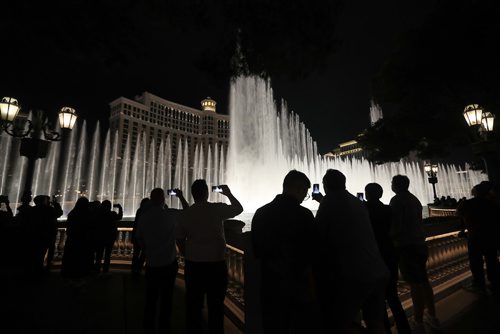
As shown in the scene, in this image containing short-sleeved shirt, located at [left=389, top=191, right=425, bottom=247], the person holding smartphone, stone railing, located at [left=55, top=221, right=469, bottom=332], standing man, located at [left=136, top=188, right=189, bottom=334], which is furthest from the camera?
the person holding smartphone

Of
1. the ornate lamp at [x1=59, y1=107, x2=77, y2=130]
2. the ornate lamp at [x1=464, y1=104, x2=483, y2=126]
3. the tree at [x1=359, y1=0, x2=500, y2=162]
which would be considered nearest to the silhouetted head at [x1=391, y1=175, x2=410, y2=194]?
the ornate lamp at [x1=464, y1=104, x2=483, y2=126]

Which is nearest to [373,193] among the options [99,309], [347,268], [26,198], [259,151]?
[347,268]

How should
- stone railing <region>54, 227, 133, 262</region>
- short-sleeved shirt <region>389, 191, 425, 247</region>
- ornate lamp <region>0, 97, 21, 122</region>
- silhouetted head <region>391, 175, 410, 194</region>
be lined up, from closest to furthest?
1. short-sleeved shirt <region>389, 191, 425, 247</region>
2. silhouetted head <region>391, 175, 410, 194</region>
3. ornate lamp <region>0, 97, 21, 122</region>
4. stone railing <region>54, 227, 133, 262</region>

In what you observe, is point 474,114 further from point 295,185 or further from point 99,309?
point 99,309

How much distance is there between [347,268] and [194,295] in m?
1.72

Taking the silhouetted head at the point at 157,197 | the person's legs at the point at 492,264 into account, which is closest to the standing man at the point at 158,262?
the silhouetted head at the point at 157,197

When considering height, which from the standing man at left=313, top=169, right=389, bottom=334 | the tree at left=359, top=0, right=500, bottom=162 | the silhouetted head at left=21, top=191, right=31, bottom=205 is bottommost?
the standing man at left=313, top=169, right=389, bottom=334

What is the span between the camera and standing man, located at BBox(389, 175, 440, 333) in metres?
3.56

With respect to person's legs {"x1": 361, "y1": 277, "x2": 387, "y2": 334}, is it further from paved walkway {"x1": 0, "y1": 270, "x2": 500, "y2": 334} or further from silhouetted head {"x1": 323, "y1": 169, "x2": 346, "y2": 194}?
paved walkway {"x1": 0, "y1": 270, "x2": 500, "y2": 334}

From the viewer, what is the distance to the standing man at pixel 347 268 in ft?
7.36

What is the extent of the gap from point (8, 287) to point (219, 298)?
5.67 meters

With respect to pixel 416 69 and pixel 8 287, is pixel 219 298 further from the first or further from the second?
pixel 416 69

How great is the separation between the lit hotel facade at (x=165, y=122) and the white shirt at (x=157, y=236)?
75514 millimetres

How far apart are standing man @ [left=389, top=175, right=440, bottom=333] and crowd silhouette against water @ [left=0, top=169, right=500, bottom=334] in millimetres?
12
